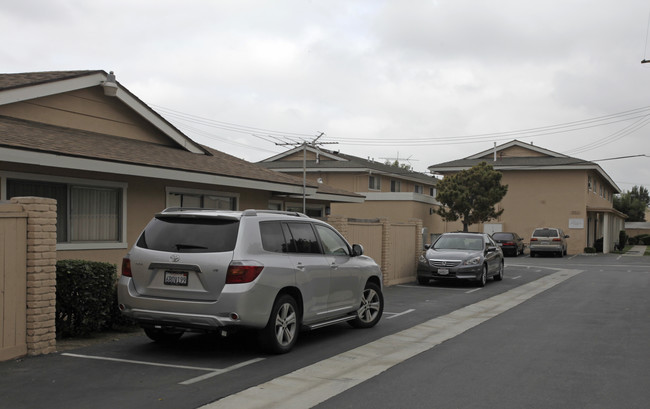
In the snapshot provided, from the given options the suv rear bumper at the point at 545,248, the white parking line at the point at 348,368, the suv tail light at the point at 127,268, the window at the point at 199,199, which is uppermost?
the window at the point at 199,199

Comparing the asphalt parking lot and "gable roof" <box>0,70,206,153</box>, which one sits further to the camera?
"gable roof" <box>0,70,206,153</box>

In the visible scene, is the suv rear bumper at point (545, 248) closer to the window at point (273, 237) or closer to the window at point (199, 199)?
the window at point (199, 199)

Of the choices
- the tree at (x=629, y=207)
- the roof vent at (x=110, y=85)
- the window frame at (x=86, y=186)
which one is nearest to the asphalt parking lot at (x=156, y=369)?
the window frame at (x=86, y=186)

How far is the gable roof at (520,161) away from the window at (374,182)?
13.7 feet

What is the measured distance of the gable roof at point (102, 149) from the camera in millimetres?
10344

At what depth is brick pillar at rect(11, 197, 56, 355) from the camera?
25.8 ft

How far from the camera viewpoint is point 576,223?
43.1m

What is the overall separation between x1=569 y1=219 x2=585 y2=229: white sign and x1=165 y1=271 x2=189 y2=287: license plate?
3968 cm

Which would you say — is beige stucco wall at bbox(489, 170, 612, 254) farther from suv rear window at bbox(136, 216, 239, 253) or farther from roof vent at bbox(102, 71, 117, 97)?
suv rear window at bbox(136, 216, 239, 253)

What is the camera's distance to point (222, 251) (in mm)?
7793

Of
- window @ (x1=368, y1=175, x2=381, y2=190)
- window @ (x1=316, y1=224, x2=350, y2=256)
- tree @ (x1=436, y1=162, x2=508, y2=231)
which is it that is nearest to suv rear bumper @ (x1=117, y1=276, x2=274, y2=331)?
window @ (x1=316, y1=224, x2=350, y2=256)

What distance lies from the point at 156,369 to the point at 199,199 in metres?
8.05

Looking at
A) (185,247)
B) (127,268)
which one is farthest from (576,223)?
(127,268)

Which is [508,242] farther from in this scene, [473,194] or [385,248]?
[385,248]
